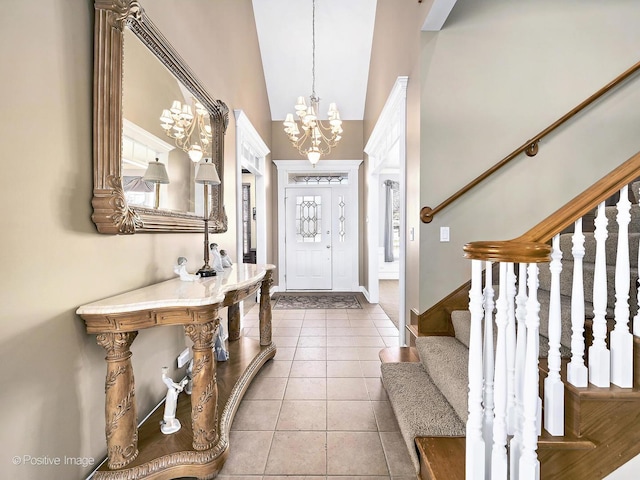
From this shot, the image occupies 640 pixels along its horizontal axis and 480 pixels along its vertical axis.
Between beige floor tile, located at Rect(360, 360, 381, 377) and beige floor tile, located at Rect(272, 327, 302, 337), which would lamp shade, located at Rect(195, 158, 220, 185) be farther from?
beige floor tile, located at Rect(272, 327, 302, 337)

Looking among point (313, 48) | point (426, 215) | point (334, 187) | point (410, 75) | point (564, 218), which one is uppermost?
point (313, 48)

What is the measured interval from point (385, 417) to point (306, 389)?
2.07ft

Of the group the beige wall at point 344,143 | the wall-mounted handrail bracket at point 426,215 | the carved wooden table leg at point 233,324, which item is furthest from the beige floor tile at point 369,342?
the beige wall at point 344,143

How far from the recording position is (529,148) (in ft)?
7.98

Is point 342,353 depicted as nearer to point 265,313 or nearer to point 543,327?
point 265,313

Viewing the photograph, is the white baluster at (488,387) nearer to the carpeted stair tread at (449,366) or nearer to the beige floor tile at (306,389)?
the carpeted stair tread at (449,366)

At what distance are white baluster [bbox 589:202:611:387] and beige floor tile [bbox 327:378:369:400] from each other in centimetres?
140

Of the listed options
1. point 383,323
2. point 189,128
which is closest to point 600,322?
point 189,128

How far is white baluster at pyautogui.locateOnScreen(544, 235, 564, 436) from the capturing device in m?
1.16

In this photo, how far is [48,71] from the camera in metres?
1.16

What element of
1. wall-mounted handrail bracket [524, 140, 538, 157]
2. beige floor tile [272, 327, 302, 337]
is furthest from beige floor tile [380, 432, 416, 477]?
wall-mounted handrail bracket [524, 140, 538, 157]

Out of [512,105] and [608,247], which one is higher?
[512,105]

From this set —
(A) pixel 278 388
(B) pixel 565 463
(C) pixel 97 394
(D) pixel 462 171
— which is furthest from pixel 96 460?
(D) pixel 462 171

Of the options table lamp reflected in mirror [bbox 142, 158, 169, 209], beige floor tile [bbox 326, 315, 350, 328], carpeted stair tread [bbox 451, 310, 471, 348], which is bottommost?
beige floor tile [bbox 326, 315, 350, 328]
